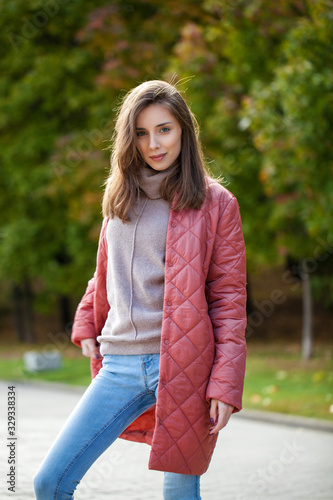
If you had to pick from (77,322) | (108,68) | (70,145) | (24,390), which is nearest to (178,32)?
(108,68)

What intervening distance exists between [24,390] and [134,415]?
35.4 ft

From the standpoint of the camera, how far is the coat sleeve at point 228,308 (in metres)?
2.96

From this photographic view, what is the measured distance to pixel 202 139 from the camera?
49.0 feet

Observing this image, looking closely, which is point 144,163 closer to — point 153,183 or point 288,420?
point 153,183

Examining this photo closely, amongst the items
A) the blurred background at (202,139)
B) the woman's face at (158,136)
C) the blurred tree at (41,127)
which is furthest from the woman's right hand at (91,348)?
the blurred tree at (41,127)

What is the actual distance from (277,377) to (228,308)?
10367 millimetres

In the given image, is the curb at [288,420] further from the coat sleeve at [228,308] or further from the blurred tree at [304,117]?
the coat sleeve at [228,308]

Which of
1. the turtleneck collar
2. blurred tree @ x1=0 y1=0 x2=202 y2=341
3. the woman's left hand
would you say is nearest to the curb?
the woman's left hand

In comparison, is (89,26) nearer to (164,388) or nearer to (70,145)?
(70,145)

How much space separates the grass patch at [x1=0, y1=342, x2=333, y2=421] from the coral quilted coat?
665 cm

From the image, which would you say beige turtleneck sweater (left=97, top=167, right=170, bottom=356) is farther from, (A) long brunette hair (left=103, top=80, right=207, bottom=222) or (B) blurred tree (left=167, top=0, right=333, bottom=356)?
(B) blurred tree (left=167, top=0, right=333, bottom=356)

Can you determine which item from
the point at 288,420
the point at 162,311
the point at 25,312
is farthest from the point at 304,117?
the point at 25,312

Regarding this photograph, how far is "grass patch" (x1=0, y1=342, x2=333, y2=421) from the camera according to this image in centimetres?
1036

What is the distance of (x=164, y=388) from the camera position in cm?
296
